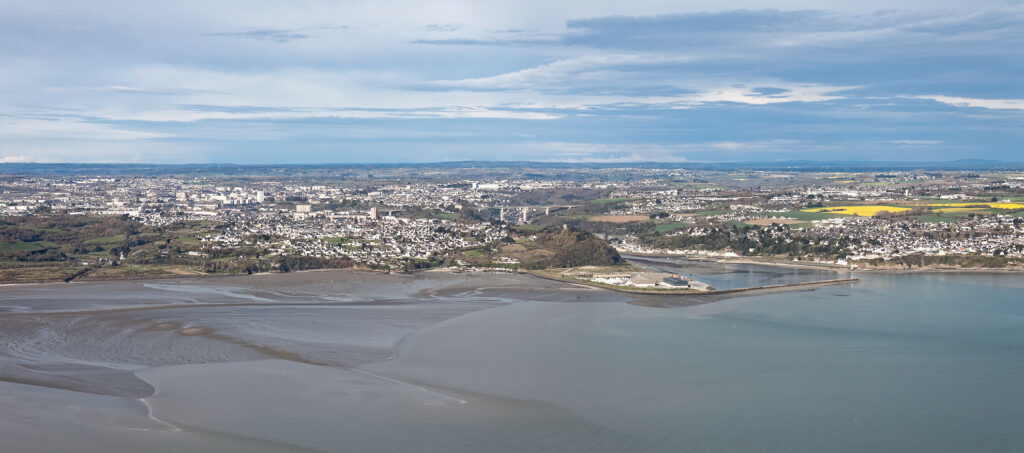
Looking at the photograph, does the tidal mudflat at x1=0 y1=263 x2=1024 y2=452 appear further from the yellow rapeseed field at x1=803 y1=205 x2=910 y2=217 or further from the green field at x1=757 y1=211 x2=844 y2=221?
the yellow rapeseed field at x1=803 y1=205 x2=910 y2=217

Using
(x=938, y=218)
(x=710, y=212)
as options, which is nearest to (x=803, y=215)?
(x=710, y=212)

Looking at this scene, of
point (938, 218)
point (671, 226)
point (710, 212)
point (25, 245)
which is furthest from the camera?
point (710, 212)

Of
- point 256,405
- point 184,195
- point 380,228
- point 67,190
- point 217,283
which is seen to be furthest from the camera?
point 67,190

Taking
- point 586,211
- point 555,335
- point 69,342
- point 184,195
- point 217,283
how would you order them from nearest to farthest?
point 69,342, point 555,335, point 217,283, point 586,211, point 184,195

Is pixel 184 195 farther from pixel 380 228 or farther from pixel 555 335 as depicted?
pixel 555 335

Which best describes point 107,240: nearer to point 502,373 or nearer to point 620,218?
point 502,373

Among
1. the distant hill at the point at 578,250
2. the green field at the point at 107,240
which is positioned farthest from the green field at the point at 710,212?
the green field at the point at 107,240

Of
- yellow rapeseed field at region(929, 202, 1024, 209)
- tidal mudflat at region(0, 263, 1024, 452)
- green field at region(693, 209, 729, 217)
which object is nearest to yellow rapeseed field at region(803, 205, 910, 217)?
yellow rapeseed field at region(929, 202, 1024, 209)

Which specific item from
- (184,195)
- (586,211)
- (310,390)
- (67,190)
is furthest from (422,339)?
(67,190)
